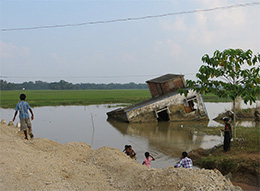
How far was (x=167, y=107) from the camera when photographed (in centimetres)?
1898

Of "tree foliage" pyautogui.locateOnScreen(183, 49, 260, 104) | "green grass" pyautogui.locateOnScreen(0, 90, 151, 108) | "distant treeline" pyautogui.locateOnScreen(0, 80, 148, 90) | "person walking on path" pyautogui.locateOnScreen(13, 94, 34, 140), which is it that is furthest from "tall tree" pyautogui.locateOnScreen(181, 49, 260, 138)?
"distant treeline" pyautogui.locateOnScreen(0, 80, 148, 90)

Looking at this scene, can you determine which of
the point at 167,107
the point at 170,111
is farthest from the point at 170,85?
the point at 170,111

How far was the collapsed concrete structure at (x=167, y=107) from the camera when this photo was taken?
733 inches

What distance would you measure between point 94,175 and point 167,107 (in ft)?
45.1

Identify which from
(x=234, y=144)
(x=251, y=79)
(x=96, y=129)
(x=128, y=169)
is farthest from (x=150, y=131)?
(x=128, y=169)

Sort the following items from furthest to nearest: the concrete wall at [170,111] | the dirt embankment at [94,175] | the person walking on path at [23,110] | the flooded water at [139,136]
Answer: the concrete wall at [170,111]
the flooded water at [139,136]
the person walking on path at [23,110]
the dirt embankment at [94,175]

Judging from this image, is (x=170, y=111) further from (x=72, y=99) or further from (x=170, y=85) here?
(x=72, y=99)

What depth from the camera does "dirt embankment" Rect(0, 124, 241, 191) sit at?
178 inches

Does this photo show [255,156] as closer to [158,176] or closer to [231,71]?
[231,71]

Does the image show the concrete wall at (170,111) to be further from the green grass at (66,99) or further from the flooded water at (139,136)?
the green grass at (66,99)

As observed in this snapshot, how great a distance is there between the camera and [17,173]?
5.10 meters

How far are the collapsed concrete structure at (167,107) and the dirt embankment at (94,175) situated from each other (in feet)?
37.7

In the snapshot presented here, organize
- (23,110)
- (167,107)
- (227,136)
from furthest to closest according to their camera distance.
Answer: (167,107), (23,110), (227,136)

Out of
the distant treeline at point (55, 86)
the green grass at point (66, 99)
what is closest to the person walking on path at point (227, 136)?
the green grass at point (66, 99)
